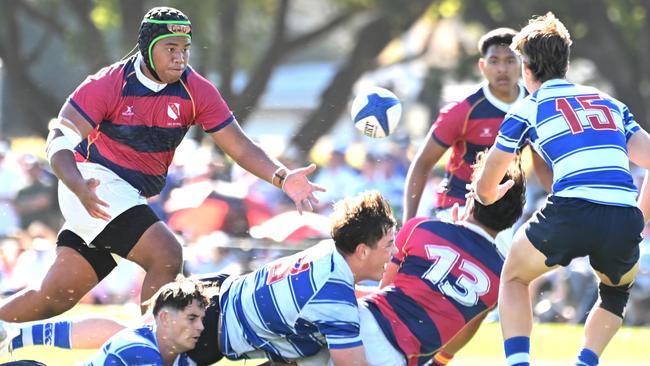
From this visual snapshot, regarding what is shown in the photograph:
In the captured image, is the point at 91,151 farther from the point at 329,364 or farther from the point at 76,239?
the point at 329,364

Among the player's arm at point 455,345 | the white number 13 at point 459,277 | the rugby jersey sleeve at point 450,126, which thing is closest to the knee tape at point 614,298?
the white number 13 at point 459,277

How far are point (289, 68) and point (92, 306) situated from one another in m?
35.7

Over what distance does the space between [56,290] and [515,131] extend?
2.62 metres

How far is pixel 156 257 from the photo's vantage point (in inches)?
249

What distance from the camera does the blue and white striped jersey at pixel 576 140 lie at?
18.4 ft

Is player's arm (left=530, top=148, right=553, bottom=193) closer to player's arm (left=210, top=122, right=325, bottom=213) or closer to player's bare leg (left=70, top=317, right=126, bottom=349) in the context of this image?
player's arm (left=210, top=122, right=325, bottom=213)

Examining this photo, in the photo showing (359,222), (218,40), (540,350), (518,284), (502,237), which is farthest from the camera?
(218,40)

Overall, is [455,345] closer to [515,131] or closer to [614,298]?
[614,298]

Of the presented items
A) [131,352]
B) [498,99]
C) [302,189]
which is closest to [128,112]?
[302,189]

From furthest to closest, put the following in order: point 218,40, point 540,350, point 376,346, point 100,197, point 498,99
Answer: point 218,40, point 540,350, point 498,99, point 100,197, point 376,346

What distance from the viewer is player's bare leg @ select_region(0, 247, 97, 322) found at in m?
6.48

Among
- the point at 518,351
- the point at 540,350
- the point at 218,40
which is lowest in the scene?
the point at 540,350

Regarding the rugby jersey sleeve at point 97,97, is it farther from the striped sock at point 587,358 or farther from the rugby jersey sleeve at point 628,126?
the striped sock at point 587,358

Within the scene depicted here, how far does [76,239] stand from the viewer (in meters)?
6.54
